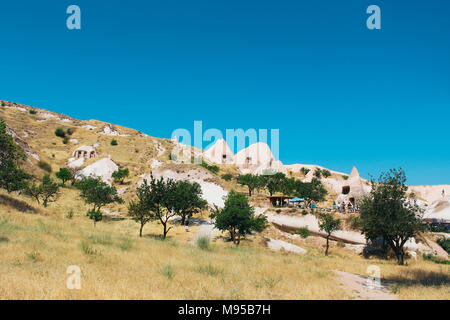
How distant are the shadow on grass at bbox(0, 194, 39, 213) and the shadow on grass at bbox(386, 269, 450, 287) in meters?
32.0

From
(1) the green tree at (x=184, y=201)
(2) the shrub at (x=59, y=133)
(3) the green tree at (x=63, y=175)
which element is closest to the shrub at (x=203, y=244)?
(1) the green tree at (x=184, y=201)

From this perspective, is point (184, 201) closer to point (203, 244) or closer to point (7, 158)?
point (203, 244)

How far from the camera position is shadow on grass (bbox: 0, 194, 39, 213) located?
2624 centimetres

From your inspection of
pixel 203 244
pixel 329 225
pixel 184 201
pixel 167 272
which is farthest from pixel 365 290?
pixel 184 201

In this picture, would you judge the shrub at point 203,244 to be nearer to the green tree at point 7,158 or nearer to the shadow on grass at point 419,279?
the shadow on grass at point 419,279

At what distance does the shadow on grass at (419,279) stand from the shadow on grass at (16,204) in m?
32.0

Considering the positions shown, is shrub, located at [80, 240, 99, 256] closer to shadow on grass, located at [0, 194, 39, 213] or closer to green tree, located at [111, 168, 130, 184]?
shadow on grass, located at [0, 194, 39, 213]

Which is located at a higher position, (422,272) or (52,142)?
(52,142)

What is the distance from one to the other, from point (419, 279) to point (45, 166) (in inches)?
2932

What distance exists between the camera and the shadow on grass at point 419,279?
546 inches
